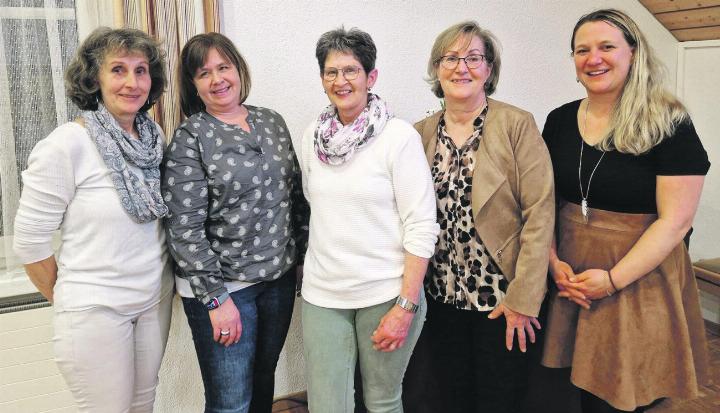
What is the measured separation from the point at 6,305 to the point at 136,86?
111 cm

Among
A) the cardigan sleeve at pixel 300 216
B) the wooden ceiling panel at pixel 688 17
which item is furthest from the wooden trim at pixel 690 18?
the cardigan sleeve at pixel 300 216

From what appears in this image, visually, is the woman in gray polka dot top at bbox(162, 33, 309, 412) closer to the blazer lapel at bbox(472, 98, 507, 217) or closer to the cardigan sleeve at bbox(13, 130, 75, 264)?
the cardigan sleeve at bbox(13, 130, 75, 264)

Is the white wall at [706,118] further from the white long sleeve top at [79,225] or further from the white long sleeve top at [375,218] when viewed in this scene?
the white long sleeve top at [79,225]

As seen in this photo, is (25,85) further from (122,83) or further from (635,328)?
(635,328)

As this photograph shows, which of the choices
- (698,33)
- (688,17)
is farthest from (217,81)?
(698,33)

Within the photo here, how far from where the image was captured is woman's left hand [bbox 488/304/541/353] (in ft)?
5.42

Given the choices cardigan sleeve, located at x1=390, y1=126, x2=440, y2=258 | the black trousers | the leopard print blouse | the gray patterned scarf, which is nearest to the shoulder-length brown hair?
the gray patterned scarf

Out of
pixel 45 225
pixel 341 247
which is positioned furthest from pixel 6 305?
pixel 341 247

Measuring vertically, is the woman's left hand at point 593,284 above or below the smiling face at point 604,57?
below

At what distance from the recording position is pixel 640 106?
5.28 ft

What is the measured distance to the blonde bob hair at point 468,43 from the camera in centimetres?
165

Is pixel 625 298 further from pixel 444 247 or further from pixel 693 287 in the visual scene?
pixel 444 247

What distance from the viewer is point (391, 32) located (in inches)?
105

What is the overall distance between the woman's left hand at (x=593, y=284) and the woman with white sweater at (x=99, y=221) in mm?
1263
